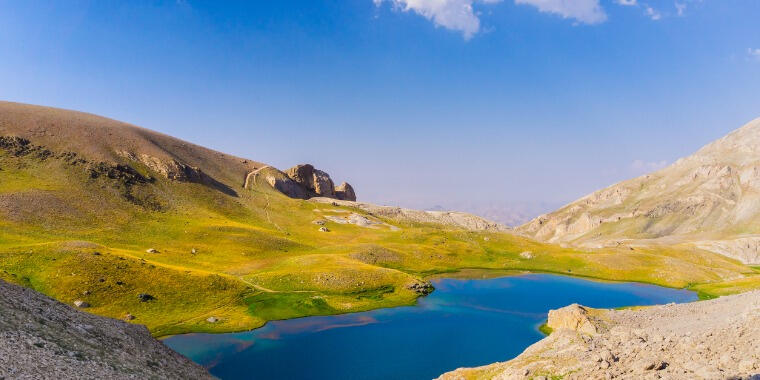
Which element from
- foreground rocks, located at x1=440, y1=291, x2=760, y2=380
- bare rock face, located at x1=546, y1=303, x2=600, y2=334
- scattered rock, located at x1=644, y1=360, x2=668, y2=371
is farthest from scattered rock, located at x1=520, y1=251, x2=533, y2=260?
scattered rock, located at x1=644, y1=360, x2=668, y2=371

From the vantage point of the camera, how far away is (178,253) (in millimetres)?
114188

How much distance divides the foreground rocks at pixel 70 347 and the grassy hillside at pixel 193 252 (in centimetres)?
2688

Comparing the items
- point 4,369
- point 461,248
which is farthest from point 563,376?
point 461,248

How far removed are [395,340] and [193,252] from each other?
256ft

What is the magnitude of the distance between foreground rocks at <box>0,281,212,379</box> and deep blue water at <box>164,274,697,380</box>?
13.3 m

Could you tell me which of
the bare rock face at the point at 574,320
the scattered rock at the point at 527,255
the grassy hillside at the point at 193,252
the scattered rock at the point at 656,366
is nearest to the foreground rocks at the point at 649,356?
the scattered rock at the point at 656,366

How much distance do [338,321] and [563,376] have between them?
171ft

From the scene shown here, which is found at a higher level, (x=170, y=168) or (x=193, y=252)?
(x=170, y=168)

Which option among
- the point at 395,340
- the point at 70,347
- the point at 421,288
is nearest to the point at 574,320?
the point at 395,340

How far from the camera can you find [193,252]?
11794 centimetres

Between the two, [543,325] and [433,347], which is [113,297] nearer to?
[433,347]

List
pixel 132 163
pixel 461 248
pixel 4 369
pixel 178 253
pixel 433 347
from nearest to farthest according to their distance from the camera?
pixel 4 369 < pixel 433 347 < pixel 178 253 < pixel 461 248 < pixel 132 163

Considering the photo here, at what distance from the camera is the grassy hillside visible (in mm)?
78062

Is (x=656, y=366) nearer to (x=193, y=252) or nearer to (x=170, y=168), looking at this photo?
(x=193, y=252)
